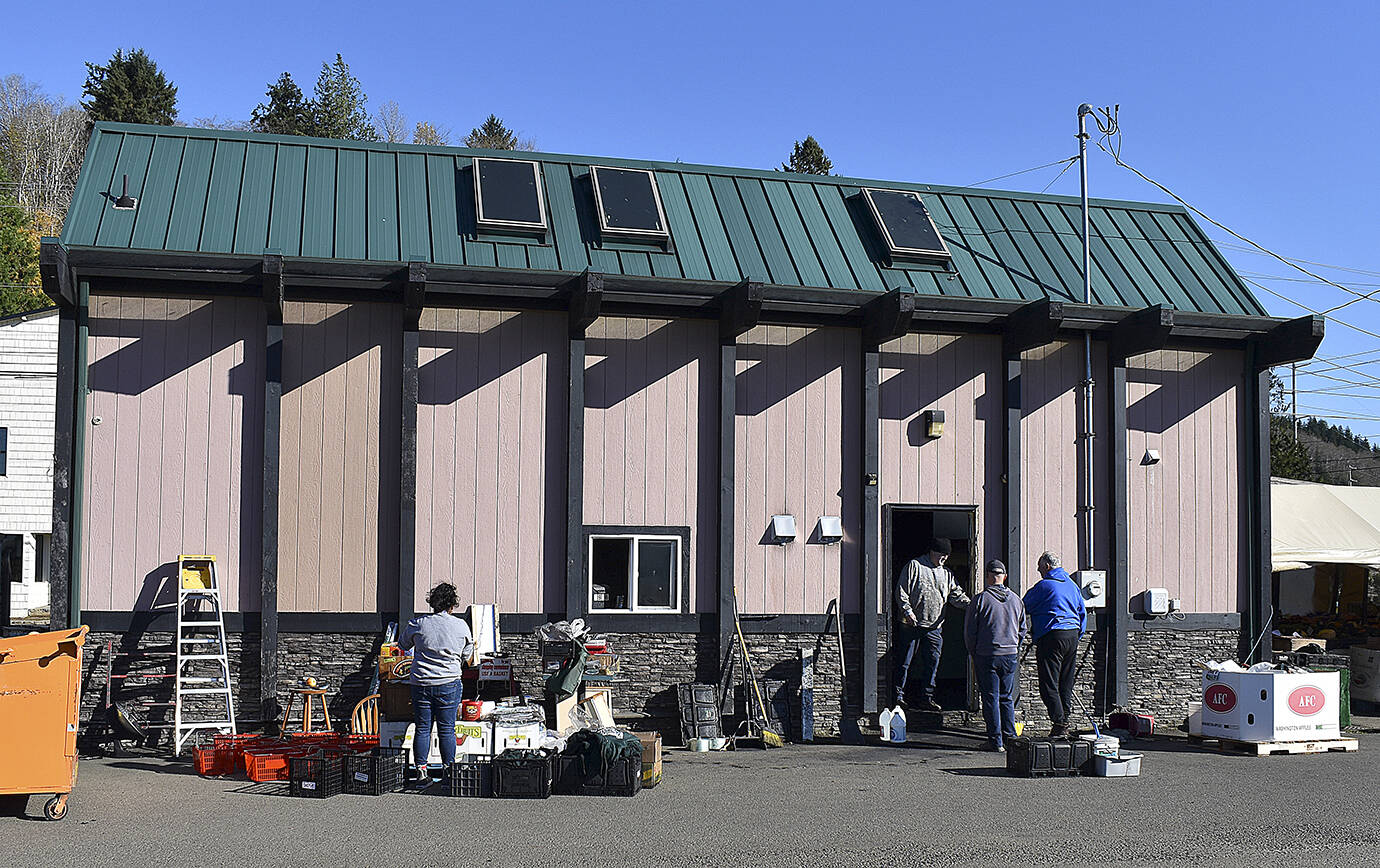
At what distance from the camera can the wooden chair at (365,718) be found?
1077 centimetres

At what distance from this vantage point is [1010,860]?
7375mm

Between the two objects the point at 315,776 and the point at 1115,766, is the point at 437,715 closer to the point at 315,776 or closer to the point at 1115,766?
the point at 315,776

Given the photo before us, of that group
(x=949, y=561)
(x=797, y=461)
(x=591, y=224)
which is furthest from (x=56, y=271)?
(x=949, y=561)

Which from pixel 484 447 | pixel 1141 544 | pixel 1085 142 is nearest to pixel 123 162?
pixel 484 447

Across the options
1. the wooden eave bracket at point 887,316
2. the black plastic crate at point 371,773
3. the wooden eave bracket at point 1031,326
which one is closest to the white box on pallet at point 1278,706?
the wooden eave bracket at point 1031,326

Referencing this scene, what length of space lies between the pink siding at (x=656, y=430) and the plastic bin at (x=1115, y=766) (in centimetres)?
390

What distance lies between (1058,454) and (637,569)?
15.3ft

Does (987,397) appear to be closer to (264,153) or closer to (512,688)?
(512,688)

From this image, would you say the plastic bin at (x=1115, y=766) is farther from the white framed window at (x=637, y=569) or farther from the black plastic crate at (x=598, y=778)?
the white framed window at (x=637, y=569)

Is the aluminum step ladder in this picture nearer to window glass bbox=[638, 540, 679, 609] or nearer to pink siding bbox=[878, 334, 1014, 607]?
window glass bbox=[638, 540, 679, 609]

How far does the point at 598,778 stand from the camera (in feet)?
30.7

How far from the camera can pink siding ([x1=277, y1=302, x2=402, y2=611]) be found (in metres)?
11.8

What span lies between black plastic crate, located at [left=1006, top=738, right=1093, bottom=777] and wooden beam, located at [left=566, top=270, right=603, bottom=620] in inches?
166

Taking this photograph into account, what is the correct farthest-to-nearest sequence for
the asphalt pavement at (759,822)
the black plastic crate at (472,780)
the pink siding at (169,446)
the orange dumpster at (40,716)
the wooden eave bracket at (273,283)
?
the pink siding at (169,446) → the wooden eave bracket at (273,283) → the black plastic crate at (472,780) → the orange dumpster at (40,716) → the asphalt pavement at (759,822)
